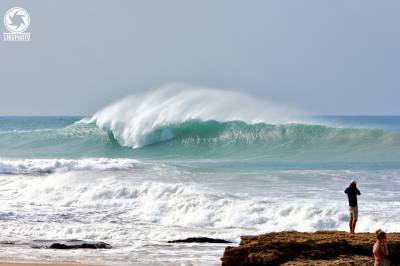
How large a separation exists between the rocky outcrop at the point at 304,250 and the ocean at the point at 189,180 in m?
1.55

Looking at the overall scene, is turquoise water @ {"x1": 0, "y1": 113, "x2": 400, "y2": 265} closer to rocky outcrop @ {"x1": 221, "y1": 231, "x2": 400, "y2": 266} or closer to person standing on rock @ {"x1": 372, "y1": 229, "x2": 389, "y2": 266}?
rocky outcrop @ {"x1": 221, "y1": 231, "x2": 400, "y2": 266}

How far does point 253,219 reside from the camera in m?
14.6

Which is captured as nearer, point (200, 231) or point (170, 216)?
point (200, 231)

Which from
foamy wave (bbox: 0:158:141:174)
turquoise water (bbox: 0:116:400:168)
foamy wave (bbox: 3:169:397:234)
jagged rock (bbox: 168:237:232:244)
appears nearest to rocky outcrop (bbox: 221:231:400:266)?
jagged rock (bbox: 168:237:232:244)

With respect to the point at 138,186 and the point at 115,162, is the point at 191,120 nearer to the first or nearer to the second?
the point at 115,162

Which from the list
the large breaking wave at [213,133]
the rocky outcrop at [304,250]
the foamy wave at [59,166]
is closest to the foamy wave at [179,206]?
the foamy wave at [59,166]

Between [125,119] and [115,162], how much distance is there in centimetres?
906

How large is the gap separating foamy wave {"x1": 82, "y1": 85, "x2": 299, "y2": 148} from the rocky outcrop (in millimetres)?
22335

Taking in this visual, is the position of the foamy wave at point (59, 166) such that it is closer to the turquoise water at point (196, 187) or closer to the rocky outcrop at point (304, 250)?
the turquoise water at point (196, 187)

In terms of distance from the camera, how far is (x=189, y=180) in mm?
19141

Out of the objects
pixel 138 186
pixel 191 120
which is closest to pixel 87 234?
pixel 138 186

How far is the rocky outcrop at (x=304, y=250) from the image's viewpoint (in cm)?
876

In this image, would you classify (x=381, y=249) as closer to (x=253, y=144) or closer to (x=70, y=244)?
(x=70, y=244)

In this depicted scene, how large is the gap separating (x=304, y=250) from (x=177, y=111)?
75.9 feet
